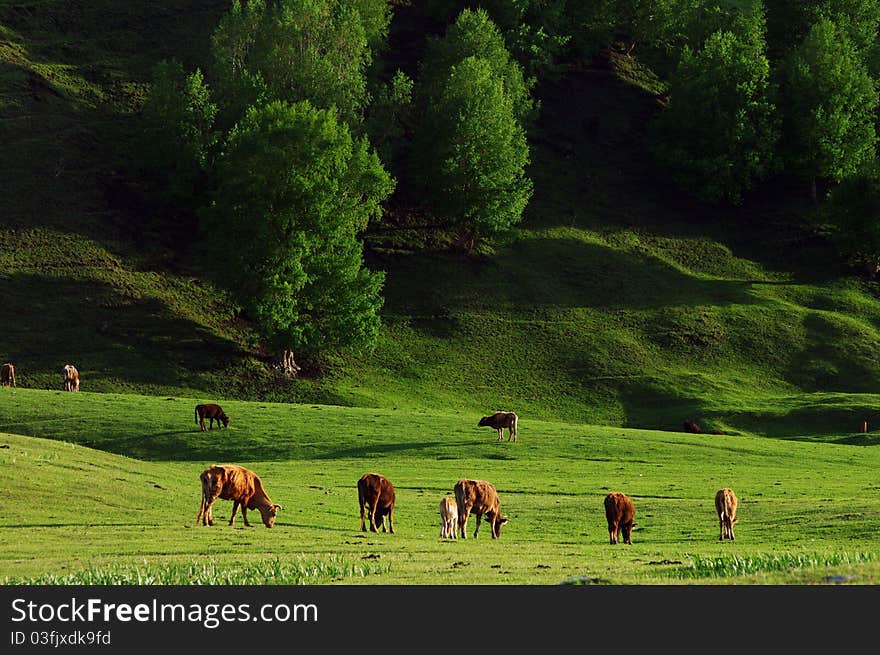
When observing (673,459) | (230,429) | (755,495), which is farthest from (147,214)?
(755,495)

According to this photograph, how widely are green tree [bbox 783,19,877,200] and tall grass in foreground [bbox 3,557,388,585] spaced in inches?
3861

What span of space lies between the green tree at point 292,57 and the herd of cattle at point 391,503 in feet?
200

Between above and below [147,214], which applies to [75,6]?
above

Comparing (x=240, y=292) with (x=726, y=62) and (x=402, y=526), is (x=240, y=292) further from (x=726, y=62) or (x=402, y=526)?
(x=726, y=62)

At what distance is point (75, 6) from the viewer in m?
119

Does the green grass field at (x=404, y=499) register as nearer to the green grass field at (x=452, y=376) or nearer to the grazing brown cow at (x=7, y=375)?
the green grass field at (x=452, y=376)

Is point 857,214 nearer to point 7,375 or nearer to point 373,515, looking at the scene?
point 7,375

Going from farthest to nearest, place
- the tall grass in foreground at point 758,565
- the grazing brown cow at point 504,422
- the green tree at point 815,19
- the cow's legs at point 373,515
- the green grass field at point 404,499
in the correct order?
the green tree at point 815,19
the grazing brown cow at point 504,422
the cow's legs at point 373,515
the green grass field at point 404,499
the tall grass in foreground at point 758,565

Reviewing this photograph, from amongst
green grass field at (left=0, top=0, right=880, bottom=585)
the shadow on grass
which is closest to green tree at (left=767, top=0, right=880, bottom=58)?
green grass field at (left=0, top=0, right=880, bottom=585)

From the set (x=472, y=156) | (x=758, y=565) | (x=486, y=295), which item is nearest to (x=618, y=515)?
(x=758, y=565)

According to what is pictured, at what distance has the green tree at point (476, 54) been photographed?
10706 centimetres

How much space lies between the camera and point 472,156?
94.8 meters

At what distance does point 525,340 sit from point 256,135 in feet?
84.7

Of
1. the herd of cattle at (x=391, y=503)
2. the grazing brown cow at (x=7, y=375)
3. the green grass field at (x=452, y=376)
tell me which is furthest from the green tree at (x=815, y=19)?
the herd of cattle at (x=391, y=503)
